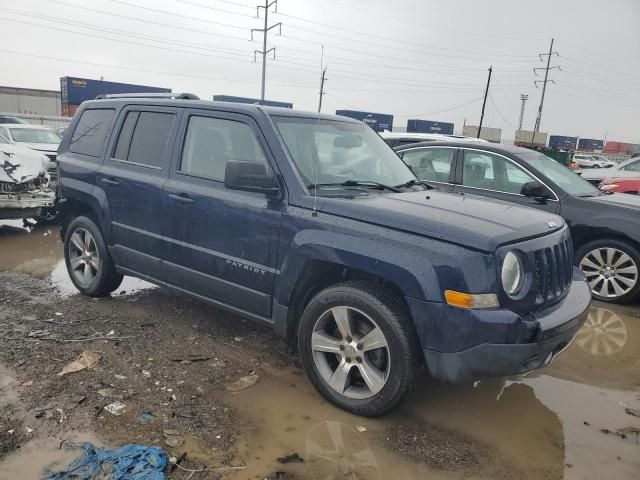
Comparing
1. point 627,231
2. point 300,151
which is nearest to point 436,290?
point 300,151

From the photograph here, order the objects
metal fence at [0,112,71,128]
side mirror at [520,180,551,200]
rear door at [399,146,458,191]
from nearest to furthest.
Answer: side mirror at [520,180,551,200] < rear door at [399,146,458,191] < metal fence at [0,112,71,128]

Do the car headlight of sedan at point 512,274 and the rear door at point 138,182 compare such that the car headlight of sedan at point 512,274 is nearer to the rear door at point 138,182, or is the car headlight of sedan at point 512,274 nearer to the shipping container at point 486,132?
the rear door at point 138,182

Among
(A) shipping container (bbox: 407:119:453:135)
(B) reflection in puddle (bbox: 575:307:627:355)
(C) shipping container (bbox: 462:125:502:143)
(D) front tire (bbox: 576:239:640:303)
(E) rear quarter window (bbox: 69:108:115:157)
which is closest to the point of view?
(B) reflection in puddle (bbox: 575:307:627:355)

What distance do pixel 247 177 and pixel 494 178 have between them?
4.05 metres

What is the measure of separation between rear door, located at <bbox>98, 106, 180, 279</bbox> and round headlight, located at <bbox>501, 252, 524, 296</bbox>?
2.73 meters

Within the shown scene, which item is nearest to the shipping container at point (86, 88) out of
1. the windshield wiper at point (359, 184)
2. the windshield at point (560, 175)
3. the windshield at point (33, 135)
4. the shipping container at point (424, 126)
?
the shipping container at point (424, 126)

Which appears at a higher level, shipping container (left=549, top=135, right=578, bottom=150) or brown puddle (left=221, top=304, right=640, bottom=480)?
shipping container (left=549, top=135, right=578, bottom=150)

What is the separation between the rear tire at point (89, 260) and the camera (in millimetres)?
4883

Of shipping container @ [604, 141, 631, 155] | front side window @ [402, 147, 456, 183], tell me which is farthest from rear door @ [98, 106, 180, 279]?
shipping container @ [604, 141, 631, 155]

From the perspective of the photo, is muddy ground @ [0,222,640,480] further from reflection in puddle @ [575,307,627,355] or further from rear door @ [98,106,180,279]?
rear door @ [98,106,180,279]

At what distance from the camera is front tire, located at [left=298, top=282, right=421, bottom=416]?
2.99 meters

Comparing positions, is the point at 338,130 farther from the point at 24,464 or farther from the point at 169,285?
the point at 24,464

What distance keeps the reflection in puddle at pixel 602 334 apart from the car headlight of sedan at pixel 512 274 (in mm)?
2223

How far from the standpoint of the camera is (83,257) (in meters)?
5.16
